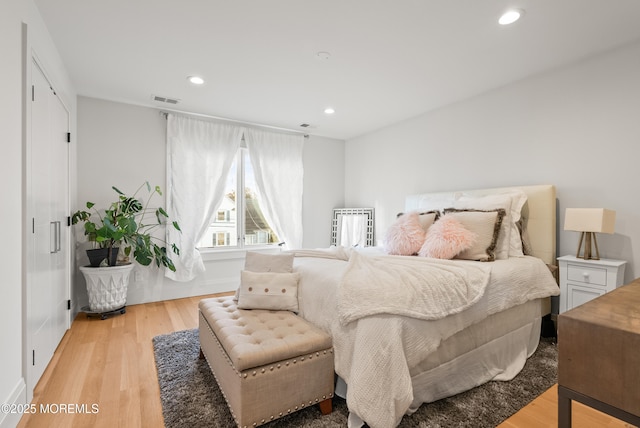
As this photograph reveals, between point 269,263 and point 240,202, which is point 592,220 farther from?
point 240,202

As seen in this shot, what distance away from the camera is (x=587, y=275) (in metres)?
2.40

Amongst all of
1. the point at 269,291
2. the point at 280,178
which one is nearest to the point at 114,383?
the point at 269,291

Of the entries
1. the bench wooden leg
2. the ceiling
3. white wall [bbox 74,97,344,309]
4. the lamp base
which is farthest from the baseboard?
the lamp base

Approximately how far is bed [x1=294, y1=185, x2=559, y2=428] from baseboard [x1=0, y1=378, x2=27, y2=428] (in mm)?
1598

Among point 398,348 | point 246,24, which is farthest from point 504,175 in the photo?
point 246,24

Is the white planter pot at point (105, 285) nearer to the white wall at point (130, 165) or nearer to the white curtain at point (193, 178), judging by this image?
the white wall at point (130, 165)

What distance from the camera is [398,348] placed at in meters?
1.50

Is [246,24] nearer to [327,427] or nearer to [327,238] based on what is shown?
[327,427]

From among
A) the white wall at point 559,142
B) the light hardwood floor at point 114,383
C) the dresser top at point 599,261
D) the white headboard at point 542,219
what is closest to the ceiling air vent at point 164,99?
the light hardwood floor at point 114,383

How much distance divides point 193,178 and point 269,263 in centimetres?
241

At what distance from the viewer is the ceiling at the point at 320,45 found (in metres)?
2.02

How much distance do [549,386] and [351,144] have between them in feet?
14.1

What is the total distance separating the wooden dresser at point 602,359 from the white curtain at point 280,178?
4.18 m

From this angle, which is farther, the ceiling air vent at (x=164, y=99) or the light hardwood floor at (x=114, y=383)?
the ceiling air vent at (x=164, y=99)
